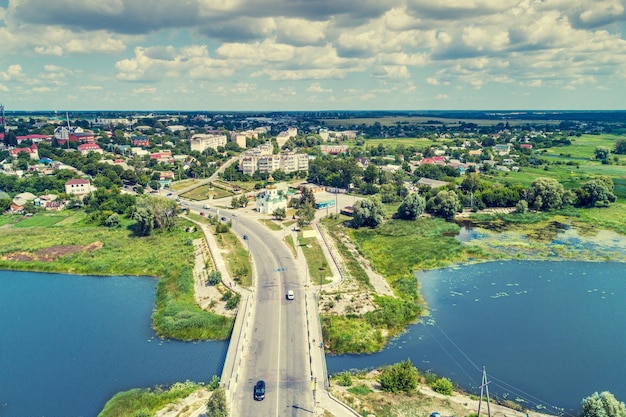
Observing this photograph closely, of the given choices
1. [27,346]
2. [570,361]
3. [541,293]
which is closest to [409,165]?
[541,293]

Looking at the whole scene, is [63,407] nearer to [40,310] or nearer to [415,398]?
[40,310]

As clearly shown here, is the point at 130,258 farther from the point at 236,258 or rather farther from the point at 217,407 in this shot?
the point at 217,407

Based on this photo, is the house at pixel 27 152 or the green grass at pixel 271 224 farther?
the house at pixel 27 152

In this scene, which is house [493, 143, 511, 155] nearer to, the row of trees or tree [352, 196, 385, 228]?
the row of trees

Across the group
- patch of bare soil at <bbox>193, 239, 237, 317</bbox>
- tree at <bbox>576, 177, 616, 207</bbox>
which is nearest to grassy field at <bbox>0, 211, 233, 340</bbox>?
patch of bare soil at <bbox>193, 239, 237, 317</bbox>

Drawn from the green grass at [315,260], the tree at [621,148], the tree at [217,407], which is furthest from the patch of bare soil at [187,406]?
the tree at [621,148]

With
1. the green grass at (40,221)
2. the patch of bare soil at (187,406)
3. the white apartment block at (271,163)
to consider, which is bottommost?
the patch of bare soil at (187,406)

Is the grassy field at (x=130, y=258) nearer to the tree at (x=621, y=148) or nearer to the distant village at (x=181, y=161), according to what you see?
the distant village at (x=181, y=161)
